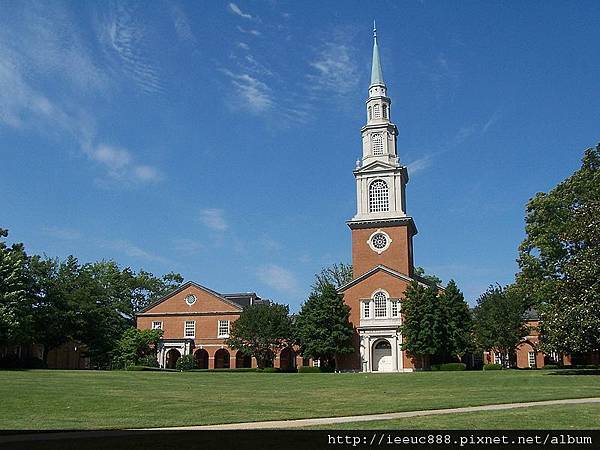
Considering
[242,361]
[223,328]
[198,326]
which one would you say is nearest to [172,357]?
[198,326]

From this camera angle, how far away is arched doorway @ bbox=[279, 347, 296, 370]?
2706 inches

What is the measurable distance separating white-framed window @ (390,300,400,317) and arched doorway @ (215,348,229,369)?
18.3 metres

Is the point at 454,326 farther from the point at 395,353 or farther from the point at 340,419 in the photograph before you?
the point at 340,419

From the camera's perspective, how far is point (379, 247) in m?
65.8

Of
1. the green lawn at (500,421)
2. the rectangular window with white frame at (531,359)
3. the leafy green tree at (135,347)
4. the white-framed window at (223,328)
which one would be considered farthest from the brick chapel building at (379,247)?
the green lawn at (500,421)

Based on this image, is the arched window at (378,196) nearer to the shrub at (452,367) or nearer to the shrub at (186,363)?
the shrub at (452,367)

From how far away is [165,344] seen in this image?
68.7 metres

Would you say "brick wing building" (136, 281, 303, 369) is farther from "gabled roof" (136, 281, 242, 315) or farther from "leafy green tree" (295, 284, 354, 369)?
"leafy green tree" (295, 284, 354, 369)

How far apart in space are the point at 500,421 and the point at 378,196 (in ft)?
175

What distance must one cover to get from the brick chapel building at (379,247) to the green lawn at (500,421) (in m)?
42.8

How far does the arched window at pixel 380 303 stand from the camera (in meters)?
61.6

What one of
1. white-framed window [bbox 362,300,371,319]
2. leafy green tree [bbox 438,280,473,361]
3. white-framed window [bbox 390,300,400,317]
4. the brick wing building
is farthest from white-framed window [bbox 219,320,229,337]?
leafy green tree [bbox 438,280,473,361]

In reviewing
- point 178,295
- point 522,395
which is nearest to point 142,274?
point 178,295

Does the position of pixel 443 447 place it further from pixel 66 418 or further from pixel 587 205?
pixel 587 205
